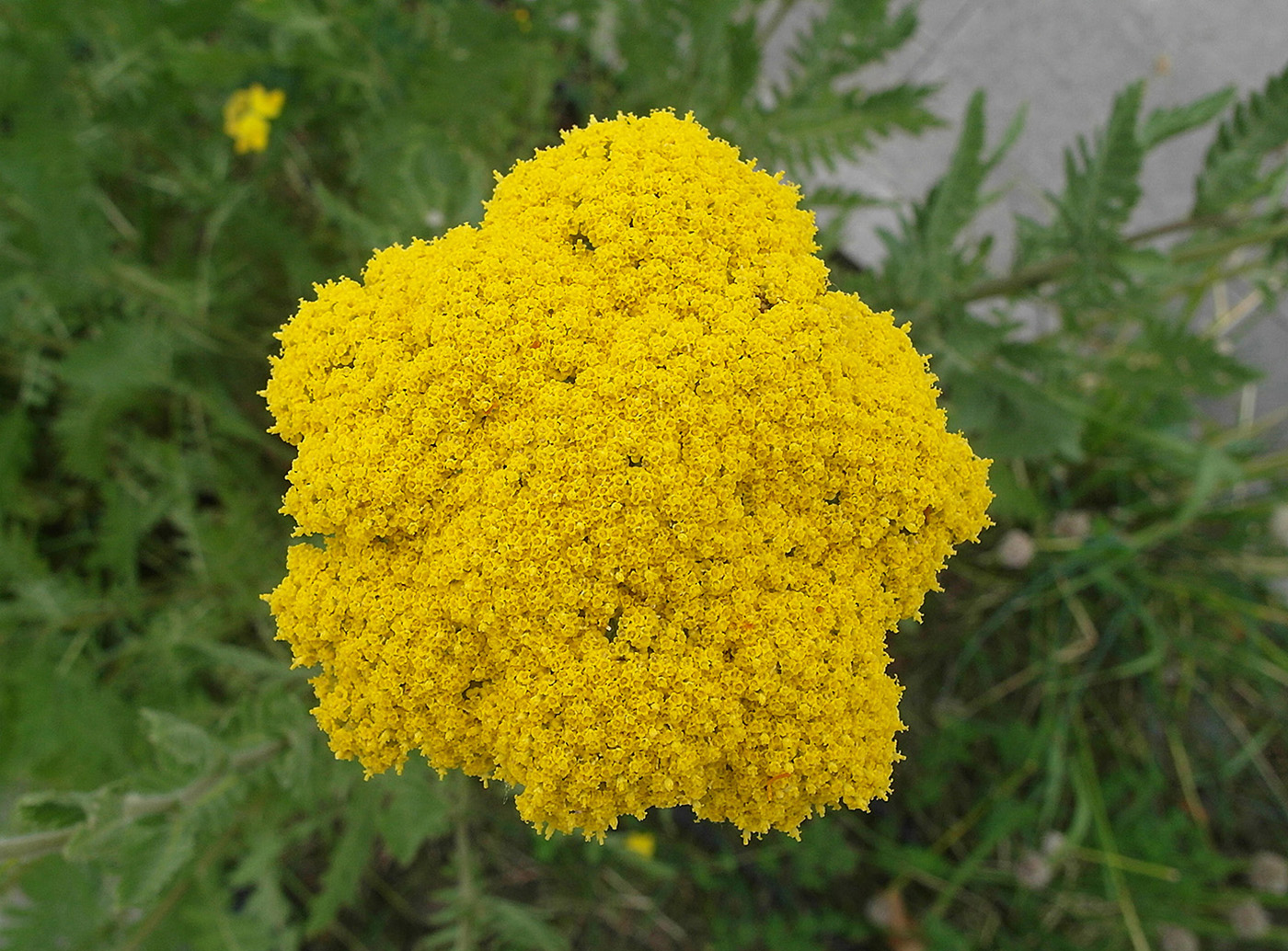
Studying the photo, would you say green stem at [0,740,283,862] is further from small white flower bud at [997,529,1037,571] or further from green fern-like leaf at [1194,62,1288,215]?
green fern-like leaf at [1194,62,1288,215]

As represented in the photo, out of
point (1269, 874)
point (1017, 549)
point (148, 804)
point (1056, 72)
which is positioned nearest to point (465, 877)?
point (148, 804)

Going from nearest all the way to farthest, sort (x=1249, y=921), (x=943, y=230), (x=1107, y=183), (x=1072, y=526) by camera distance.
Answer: (x=1107, y=183), (x=943, y=230), (x=1249, y=921), (x=1072, y=526)

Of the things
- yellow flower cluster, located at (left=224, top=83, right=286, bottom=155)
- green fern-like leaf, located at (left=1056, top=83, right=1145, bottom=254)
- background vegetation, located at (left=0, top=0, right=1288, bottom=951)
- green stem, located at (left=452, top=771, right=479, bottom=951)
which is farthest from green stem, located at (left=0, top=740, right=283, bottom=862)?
green fern-like leaf, located at (left=1056, top=83, right=1145, bottom=254)

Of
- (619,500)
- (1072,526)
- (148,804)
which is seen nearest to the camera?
(619,500)

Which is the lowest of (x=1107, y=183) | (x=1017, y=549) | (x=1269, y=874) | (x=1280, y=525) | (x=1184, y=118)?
(x=1269, y=874)

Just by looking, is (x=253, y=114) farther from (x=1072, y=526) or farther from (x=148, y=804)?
(x=1072, y=526)

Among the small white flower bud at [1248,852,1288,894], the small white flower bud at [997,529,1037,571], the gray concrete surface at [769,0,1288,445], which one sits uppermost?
the gray concrete surface at [769,0,1288,445]

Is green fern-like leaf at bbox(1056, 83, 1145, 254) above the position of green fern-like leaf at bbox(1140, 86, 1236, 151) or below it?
below
